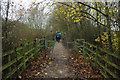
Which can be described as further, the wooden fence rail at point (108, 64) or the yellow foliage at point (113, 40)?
the yellow foliage at point (113, 40)

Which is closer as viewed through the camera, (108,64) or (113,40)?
(108,64)

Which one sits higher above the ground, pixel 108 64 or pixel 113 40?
pixel 113 40

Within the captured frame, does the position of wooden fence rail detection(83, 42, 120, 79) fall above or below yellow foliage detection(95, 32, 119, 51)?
below

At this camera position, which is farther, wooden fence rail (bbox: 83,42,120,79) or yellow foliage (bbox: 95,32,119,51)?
yellow foliage (bbox: 95,32,119,51)

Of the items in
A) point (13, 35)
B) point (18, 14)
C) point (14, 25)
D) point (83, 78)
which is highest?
point (18, 14)

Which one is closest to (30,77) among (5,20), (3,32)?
(3,32)

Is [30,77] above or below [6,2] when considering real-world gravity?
below

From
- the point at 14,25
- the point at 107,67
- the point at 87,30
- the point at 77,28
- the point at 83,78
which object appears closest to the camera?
the point at 107,67

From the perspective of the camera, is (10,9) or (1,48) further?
(10,9)

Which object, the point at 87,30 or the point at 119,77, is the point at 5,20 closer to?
the point at 119,77

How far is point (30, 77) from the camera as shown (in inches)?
178

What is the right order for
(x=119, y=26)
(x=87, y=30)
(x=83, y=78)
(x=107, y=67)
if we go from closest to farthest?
(x=119, y=26) < (x=107, y=67) < (x=83, y=78) < (x=87, y=30)

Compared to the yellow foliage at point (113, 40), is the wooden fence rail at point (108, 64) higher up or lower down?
lower down

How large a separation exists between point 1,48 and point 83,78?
332 centimetres
